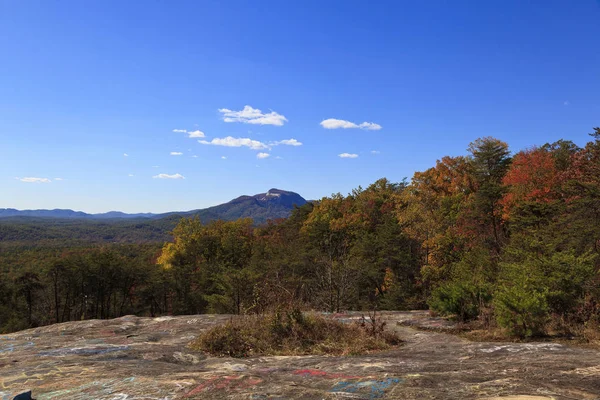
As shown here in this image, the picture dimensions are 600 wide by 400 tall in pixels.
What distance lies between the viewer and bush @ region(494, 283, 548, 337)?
716 centimetres

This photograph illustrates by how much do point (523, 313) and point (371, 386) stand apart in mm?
4795

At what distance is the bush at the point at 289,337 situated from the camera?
288 inches

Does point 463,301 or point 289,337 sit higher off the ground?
point 463,301

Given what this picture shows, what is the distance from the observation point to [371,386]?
165 inches

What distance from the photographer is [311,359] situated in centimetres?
624

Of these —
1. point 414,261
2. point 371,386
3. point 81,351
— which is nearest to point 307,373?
point 371,386

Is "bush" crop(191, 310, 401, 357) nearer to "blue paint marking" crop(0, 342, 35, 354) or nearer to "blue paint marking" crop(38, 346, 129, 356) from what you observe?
"blue paint marking" crop(38, 346, 129, 356)

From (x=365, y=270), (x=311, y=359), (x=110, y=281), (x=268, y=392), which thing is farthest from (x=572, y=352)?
(x=110, y=281)

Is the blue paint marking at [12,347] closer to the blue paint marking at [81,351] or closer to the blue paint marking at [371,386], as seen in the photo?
the blue paint marking at [81,351]

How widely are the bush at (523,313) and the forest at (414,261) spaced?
0.08ft

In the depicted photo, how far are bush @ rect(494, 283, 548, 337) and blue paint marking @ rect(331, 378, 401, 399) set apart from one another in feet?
14.0

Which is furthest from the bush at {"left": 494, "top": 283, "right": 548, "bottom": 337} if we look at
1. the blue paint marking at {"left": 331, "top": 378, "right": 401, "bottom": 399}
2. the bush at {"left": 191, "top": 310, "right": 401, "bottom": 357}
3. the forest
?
the blue paint marking at {"left": 331, "top": 378, "right": 401, "bottom": 399}

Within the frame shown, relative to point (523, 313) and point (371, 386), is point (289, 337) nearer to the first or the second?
point (371, 386)

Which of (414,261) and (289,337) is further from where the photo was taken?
(414,261)
